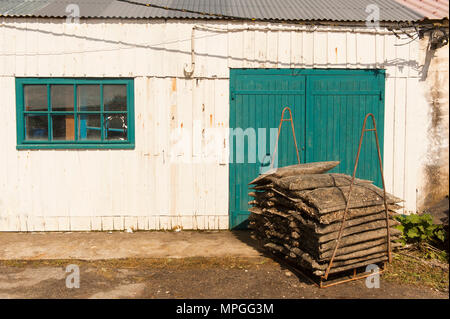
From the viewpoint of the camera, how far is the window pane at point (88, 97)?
24.4ft

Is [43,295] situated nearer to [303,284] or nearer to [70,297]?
[70,297]

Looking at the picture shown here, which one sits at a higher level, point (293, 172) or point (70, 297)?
point (293, 172)

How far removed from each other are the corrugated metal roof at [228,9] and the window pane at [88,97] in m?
1.23

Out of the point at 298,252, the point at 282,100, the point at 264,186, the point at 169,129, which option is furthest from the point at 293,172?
the point at 169,129

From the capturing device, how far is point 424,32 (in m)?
7.61

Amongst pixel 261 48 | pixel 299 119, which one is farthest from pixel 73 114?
pixel 299 119

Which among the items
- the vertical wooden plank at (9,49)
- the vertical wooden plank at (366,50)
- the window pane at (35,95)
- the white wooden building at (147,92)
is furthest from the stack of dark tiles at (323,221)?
the vertical wooden plank at (9,49)

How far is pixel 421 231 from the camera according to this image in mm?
6398

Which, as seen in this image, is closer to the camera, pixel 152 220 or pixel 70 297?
pixel 70 297

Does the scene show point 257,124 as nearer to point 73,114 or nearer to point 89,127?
point 89,127

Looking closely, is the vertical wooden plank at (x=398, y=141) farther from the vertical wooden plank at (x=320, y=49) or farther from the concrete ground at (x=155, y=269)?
the concrete ground at (x=155, y=269)

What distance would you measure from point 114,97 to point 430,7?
21.3 feet

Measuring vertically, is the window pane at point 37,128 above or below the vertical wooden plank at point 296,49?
below

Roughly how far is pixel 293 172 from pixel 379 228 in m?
1.36
